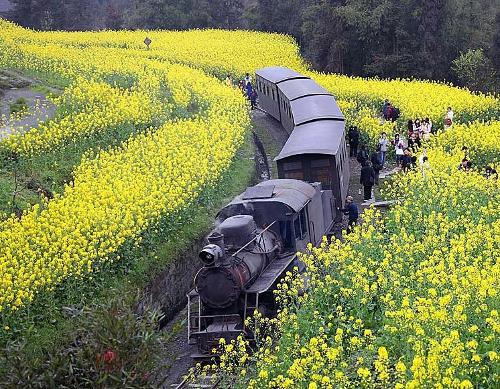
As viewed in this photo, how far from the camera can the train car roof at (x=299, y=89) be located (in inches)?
1201

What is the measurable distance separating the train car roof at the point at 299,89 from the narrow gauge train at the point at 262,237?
28.3 ft

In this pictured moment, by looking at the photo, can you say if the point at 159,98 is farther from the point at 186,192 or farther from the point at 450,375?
the point at 450,375

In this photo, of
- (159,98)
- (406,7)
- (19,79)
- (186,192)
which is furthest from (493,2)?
(186,192)

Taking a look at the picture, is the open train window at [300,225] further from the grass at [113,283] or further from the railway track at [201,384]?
the railway track at [201,384]

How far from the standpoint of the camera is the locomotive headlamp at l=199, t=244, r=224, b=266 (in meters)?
14.1

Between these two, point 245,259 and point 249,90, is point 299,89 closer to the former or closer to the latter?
point 249,90

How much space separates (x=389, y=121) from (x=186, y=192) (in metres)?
13.2

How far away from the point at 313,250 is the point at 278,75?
23.3 metres

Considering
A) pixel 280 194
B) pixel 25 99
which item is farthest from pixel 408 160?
pixel 25 99

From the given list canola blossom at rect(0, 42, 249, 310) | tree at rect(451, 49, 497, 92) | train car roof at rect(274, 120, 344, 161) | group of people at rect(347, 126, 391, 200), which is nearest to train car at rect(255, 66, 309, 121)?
group of people at rect(347, 126, 391, 200)

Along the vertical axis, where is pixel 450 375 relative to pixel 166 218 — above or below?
above

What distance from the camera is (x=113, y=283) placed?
16.5 m

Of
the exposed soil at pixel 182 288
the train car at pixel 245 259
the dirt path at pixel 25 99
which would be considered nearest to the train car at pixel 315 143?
the exposed soil at pixel 182 288

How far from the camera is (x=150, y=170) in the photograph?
68.6ft
